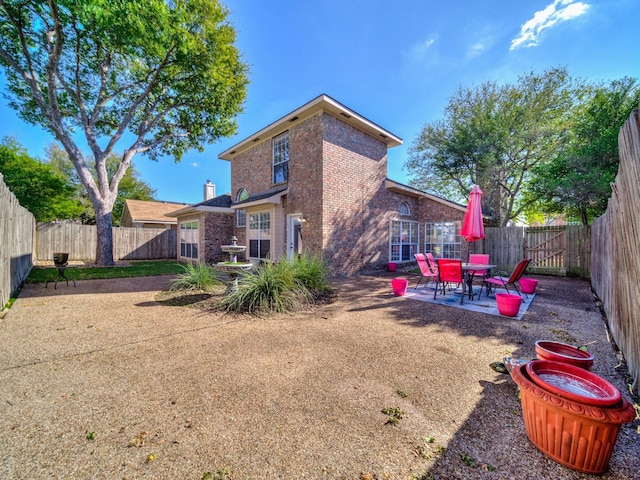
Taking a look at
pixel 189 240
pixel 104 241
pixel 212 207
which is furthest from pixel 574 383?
pixel 104 241

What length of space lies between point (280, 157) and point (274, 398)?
11.1 m

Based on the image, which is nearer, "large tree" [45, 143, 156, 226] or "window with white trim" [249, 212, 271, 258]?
"window with white trim" [249, 212, 271, 258]

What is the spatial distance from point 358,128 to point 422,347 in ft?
32.2

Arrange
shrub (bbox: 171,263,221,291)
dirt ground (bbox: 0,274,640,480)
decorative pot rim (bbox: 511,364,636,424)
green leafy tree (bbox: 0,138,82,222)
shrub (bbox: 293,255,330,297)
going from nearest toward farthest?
decorative pot rim (bbox: 511,364,636,424) → dirt ground (bbox: 0,274,640,480) → shrub (bbox: 293,255,330,297) → shrub (bbox: 171,263,221,291) → green leafy tree (bbox: 0,138,82,222)

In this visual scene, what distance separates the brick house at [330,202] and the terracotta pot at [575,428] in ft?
26.4

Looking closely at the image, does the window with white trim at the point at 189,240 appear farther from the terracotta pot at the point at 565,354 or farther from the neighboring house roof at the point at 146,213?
the terracotta pot at the point at 565,354

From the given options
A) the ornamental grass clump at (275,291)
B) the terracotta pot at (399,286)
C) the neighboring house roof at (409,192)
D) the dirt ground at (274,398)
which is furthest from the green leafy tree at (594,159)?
the ornamental grass clump at (275,291)

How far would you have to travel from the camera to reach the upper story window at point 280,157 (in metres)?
11.6

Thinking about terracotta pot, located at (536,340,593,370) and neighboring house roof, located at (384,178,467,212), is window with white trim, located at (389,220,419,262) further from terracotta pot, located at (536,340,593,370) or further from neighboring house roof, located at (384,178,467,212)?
terracotta pot, located at (536,340,593,370)

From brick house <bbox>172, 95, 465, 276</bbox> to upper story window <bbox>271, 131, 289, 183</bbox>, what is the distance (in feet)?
0.15

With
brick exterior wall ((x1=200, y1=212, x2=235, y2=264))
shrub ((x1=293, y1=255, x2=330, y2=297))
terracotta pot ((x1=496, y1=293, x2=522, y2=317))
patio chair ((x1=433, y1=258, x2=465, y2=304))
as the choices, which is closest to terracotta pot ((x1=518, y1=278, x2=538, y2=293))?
patio chair ((x1=433, y1=258, x2=465, y2=304))

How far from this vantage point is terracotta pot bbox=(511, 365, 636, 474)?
1.57m

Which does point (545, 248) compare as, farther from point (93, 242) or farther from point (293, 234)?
point (93, 242)

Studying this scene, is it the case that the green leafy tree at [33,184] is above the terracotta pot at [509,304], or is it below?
above
